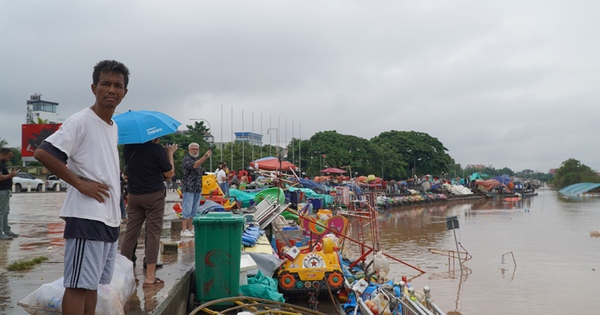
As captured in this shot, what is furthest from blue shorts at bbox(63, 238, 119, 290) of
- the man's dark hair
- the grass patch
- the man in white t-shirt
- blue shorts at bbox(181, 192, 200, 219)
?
blue shorts at bbox(181, 192, 200, 219)

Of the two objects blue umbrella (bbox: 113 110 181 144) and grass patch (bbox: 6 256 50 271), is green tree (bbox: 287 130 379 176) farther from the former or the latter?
blue umbrella (bbox: 113 110 181 144)

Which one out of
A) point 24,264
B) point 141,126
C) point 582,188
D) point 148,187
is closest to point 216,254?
point 148,187

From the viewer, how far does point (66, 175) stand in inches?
106

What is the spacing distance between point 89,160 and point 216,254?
2.74 metres

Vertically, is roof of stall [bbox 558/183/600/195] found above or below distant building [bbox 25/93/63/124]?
below

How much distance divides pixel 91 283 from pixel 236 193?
1258 centimetres

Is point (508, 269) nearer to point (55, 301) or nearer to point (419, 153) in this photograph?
point (55, 301)

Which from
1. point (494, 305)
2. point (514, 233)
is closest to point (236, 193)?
point (494, 305)

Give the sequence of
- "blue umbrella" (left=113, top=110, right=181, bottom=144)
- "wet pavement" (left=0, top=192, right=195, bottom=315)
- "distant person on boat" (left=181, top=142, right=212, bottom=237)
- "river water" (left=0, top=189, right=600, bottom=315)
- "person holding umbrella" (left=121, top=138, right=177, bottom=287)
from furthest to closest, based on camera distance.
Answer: "river water" (left=0, top=189, right=600, bottom=315), "distant person on boat" (left=181, top=142, right=212, bottom=237), "person holding umbrella" (left=121, top=138, right=177, bottom=287), "blue umbrella" (left=113, top=110, right=181, bottom=144), "wet pavement" (left=0, top=192, right=195, bottom=315)

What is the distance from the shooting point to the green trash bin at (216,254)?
5.34 meters

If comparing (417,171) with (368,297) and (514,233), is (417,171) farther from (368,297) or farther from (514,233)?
(368,297)

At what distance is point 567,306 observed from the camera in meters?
8.92

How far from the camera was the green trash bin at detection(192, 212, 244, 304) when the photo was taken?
17.5 feet

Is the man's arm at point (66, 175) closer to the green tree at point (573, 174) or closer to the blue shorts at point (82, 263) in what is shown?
the blue shorts at point (82, 263)
